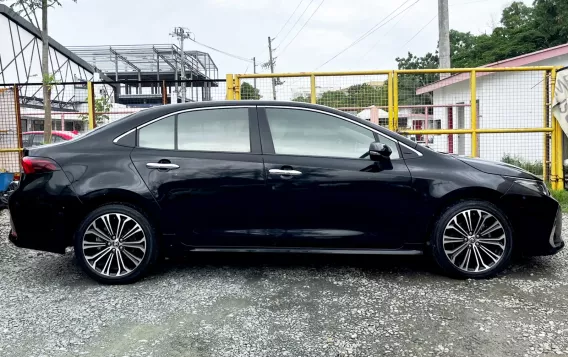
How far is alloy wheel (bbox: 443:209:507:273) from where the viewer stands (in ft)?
13.8

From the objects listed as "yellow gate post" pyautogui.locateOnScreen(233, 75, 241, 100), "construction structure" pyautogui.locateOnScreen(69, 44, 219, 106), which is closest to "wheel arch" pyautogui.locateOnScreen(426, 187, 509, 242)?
"yellow gate post" pyautogui.locateOnScreen(233, 75, 241, 100)

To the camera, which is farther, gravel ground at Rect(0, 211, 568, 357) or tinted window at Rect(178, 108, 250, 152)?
tinted window at Rect(178, 108, 250, 152)

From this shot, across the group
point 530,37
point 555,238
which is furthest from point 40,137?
point 530,37

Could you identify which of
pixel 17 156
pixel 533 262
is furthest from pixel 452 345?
pixel 17 156

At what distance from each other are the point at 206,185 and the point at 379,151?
1.51 metres

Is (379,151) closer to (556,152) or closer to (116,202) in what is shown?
(116,202)

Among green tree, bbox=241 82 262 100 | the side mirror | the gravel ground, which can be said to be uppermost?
green tree, bbox=241 82 262 100

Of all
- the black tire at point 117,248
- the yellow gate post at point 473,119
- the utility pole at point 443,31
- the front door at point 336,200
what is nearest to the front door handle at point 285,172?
the front door at point 336,200

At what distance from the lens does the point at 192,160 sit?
13.9ft

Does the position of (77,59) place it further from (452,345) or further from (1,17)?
(452,345)

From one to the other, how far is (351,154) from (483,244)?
4.52ft

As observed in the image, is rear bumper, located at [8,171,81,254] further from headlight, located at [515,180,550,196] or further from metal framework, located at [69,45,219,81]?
metal framework, located at [69,45,219,81]

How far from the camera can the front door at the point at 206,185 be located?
13.8 ft

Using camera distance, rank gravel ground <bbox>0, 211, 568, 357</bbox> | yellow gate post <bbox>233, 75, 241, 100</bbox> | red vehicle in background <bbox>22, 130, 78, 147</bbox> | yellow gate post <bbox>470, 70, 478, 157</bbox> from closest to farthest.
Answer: gravel ground <bbox>0, 211, 568, 357</bbox> → yellow gate post <bbox>470, 70, 478, 157</bbox> → yellow gate post <bbox>233, 75, 241, 100</bbox> → red vehicle in background <bbox>22, 130, 78, 147</bbox>
